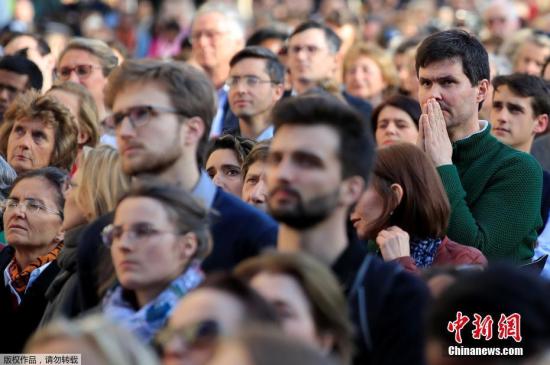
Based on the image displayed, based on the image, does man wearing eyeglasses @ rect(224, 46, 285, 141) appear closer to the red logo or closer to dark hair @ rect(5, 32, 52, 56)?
dark hair @ rect(5, 32, 52, 56)

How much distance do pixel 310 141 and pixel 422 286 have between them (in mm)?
689

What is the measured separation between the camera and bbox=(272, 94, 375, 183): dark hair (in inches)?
199

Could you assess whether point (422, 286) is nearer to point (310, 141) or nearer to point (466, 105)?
point (310, 141)

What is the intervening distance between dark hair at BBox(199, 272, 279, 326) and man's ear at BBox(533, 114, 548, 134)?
5.10m

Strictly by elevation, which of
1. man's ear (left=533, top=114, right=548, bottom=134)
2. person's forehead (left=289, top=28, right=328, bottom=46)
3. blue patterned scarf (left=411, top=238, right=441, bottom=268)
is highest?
person's forehead (left=289, top=28, right=328, bottom=46)

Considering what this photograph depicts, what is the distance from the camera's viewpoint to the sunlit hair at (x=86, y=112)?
8891mm

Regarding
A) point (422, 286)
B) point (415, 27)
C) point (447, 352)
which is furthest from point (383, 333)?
point (415, 27)

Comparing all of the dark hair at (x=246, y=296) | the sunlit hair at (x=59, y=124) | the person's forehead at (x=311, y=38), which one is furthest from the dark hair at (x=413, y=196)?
Result: the person's forehead at (x=311, y=38)

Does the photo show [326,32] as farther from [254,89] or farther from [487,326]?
[487,326]

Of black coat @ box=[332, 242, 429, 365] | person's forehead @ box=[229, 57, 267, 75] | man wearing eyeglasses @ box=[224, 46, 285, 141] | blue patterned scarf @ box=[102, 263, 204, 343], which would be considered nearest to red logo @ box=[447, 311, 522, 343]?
black coat @ box=[332, 242, 429, 365]

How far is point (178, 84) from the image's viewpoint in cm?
569

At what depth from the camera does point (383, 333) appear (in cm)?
473

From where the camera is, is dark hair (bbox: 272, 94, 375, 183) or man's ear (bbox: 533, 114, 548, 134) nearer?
dark hair (bbox: 272, 94, 375, 183)

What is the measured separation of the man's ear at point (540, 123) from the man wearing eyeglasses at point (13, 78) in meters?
3.92
